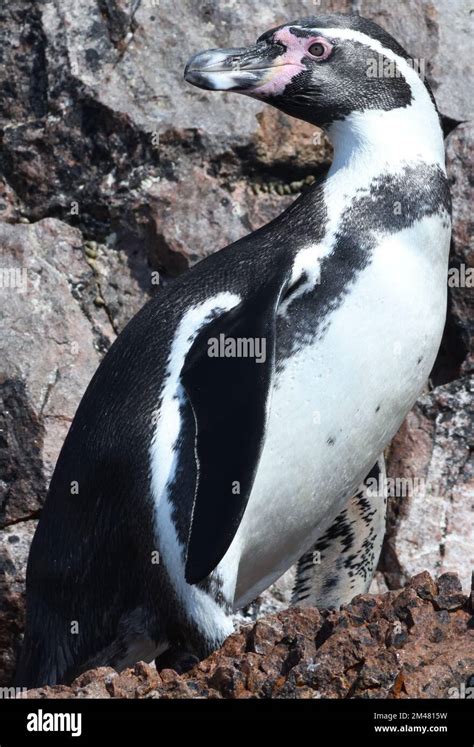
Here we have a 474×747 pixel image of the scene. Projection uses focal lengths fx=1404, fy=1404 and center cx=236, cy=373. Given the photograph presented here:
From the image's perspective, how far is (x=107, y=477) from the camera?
3.33 meters

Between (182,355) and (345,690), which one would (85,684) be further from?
(182,355)

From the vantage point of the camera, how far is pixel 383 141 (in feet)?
11.4

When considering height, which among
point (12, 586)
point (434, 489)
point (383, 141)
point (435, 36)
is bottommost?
point (12, 586)

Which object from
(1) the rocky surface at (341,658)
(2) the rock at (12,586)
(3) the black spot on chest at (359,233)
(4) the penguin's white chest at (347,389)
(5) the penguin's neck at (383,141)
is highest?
(5) the penguin's neck at (383,141)

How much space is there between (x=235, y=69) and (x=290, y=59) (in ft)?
0.46

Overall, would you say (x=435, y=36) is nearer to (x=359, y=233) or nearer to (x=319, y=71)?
(x=319, y=71)

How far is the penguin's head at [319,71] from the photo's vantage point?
3518mm

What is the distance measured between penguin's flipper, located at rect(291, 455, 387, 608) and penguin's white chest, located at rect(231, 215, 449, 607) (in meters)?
0.40

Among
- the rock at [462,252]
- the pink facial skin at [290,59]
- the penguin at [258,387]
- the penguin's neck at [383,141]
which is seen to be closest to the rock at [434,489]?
the rock at [462,252]

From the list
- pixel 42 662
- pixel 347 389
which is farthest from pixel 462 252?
pixel 42 662

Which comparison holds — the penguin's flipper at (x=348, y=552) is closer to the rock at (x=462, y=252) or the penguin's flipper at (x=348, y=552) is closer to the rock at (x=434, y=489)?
the rock at (x=434, y=489)

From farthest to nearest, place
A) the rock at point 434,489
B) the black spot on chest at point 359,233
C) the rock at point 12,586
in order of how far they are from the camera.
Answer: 1. the rock at point 434,489
2. the rock at point 12,586
3. the black spot on chest at point 359,233

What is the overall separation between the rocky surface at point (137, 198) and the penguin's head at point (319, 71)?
3.14 ft
